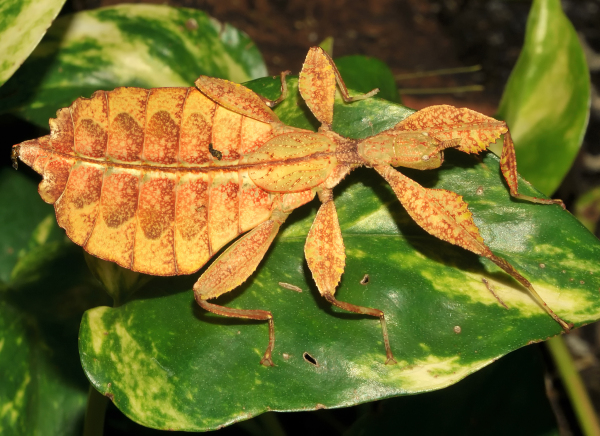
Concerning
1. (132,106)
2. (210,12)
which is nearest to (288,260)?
(132,106)

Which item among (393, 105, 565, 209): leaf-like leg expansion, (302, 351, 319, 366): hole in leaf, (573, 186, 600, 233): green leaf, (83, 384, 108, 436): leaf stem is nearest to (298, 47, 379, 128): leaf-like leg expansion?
(393, 105, 565, 209): leaf-like leg expansion

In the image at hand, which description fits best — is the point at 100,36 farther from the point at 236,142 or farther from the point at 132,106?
the point at 236,142

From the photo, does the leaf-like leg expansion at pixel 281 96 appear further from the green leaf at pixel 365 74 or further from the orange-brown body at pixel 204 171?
the green leaf at pixel 365 74

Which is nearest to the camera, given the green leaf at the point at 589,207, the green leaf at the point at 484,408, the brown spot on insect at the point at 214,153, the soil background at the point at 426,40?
the brown spot on insect at the point at 214,153

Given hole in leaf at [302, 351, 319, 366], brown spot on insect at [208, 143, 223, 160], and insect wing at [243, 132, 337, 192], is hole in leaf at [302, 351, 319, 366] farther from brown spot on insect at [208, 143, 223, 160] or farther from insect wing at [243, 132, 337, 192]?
brown spot on insect at [208, 143, 223, 160]

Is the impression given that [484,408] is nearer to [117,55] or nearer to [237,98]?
[237,98]

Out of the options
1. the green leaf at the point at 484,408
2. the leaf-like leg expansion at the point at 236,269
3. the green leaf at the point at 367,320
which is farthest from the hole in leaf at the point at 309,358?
the green leaf at the point at 484,408
